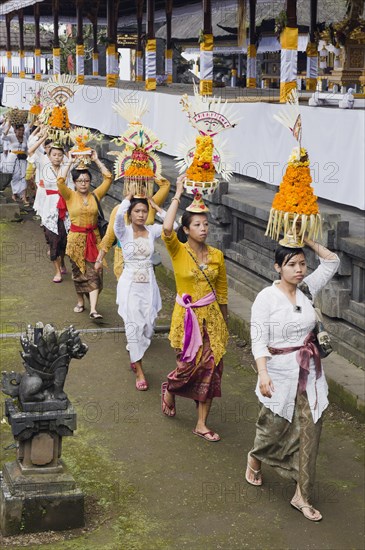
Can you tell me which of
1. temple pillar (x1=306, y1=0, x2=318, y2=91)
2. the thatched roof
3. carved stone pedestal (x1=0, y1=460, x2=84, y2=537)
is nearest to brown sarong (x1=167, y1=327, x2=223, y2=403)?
carved stone pedestal (x1=0, y1=460, x2=84, y2=537)

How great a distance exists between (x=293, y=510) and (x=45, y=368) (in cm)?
166

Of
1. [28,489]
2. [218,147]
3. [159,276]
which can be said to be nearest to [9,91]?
[159,276]

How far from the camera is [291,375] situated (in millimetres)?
5672

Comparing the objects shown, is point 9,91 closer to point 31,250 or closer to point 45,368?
point 31,250

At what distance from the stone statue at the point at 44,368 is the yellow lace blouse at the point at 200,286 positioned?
1.53 m

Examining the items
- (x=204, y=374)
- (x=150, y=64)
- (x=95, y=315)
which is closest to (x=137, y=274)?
(x=204, y=374)

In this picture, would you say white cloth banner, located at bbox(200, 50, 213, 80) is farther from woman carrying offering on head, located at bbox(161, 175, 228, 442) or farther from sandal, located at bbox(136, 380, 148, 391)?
woman carrying offering on head, located at bbox(161, 175, 228, 442)

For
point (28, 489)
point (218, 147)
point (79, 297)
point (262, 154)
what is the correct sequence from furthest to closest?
point (262, 154), point (79, 297), point (218, 147), point (28, 489)

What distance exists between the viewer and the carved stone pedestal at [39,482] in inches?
209

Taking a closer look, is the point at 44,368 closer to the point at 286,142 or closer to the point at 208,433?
the point at 208,433

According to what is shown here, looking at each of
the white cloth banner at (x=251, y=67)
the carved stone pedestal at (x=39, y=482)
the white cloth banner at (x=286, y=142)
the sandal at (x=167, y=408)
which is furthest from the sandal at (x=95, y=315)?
the white cloth banner at (x=251, y=67)

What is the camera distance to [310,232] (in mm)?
5812

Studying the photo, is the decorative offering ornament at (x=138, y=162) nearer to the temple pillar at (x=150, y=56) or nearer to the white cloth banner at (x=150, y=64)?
the temple pillar at (x=150, y=56)

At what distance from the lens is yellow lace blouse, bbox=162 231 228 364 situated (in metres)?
6.84
